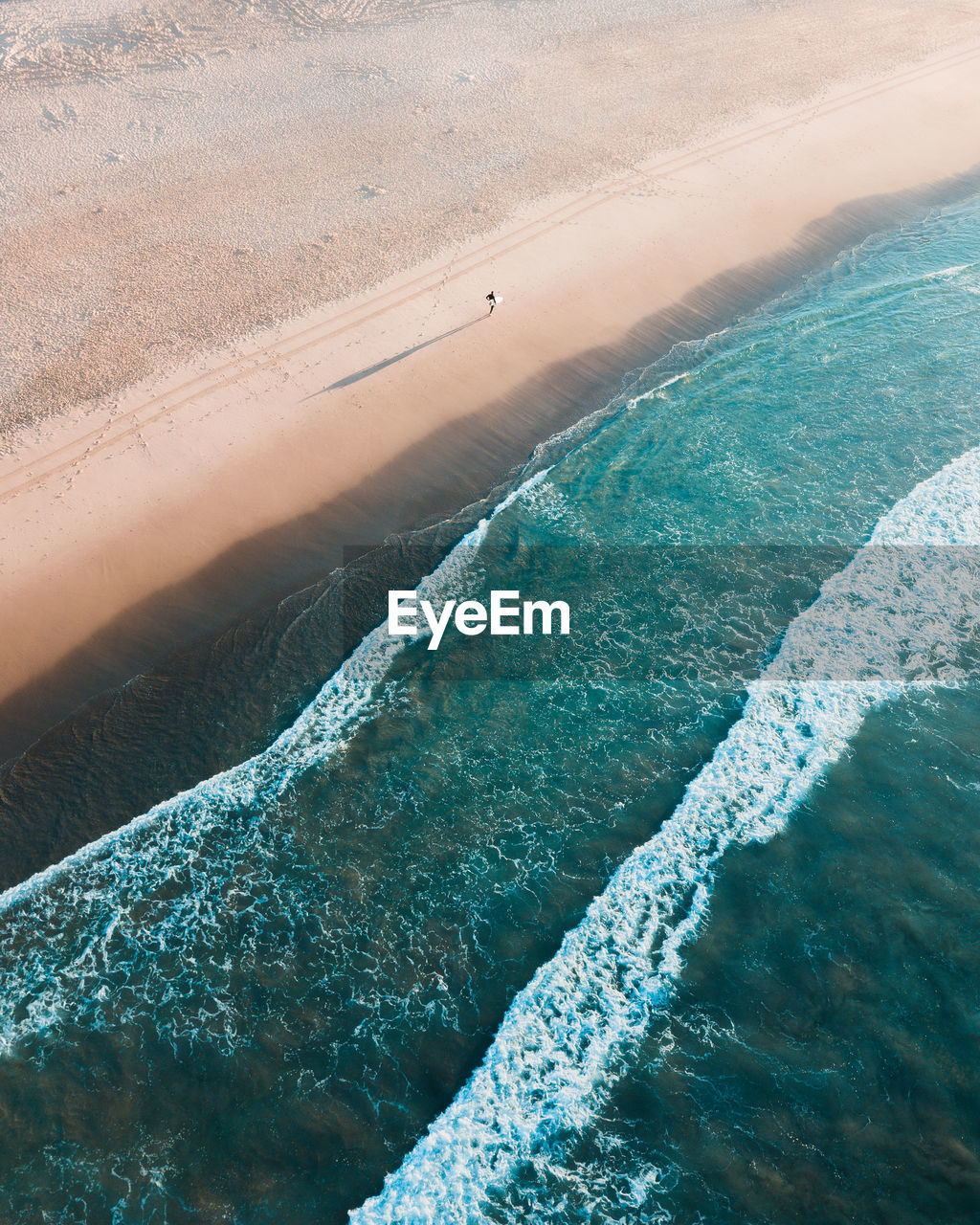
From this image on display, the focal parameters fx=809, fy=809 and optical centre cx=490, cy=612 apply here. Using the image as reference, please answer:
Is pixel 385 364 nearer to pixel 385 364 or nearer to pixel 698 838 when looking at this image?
pixel 385 364

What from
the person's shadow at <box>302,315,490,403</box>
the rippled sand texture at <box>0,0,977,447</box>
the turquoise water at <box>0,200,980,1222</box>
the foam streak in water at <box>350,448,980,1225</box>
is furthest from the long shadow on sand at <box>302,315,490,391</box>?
the foam streak in water at <box>350,448,980,1225</box>

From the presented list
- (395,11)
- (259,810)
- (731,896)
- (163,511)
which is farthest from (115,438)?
A: (395,11)

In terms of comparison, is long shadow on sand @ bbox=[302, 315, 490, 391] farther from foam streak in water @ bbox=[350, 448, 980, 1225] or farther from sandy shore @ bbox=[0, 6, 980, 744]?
foam streak in water @ bbox=[350, 448, 980, 1225]

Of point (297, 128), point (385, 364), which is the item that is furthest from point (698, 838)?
point (297, 128)

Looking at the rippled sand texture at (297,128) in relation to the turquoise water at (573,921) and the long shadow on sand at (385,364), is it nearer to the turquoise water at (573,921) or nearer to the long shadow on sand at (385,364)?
the long shadow on sand at (385,364)

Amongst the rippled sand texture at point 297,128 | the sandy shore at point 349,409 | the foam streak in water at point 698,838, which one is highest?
the rippled sand texture at point 297,128

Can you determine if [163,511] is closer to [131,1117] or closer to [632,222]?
[131,1117]

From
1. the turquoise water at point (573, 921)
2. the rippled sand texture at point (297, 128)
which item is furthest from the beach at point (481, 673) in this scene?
the rippled sand texture at point (297, 128)
